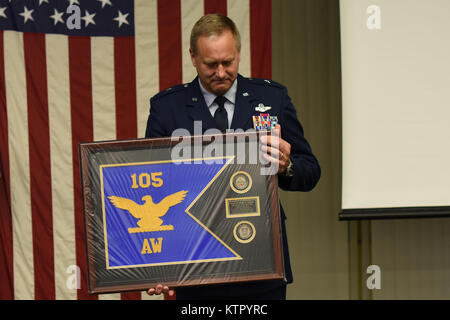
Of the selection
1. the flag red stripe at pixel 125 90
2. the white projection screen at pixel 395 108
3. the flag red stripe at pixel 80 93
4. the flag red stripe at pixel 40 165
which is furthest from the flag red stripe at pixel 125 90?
the white projection screen at pixel 395 108

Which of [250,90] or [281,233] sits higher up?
[250,90]

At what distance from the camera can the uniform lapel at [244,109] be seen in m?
1.64

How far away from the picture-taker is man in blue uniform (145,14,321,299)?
1.58 metres

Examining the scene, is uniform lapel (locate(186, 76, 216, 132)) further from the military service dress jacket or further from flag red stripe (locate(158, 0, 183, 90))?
flag red stripe (locate(158, 0, 183, 90))

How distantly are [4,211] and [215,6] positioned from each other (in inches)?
67.5

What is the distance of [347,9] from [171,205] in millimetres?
1872

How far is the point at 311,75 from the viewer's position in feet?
11.2

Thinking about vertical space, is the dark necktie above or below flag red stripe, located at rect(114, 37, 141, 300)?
below

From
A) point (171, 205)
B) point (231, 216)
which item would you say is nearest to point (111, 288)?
point (171, 205)

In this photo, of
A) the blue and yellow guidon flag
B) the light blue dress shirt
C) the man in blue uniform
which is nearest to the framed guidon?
the blue and yellow guidon flag

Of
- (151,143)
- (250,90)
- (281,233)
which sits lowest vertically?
(281,233)

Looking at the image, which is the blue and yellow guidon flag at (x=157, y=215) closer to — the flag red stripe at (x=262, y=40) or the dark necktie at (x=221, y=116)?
the dark necktie at (x=221, y=116)

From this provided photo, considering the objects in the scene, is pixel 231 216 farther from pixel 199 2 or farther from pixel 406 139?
pixel 199 2

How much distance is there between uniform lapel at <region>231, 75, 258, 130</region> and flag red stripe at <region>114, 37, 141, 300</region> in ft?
5.37
